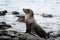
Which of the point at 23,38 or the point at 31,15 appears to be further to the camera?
the point at 31,15

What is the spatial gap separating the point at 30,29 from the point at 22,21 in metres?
5.50

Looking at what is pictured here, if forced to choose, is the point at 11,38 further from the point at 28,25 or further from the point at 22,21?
the point at 22,21

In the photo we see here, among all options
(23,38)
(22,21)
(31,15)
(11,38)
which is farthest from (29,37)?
(22,21)

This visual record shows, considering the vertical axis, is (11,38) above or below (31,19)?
below

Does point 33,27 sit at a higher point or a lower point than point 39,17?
higher

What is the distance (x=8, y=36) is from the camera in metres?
9.38

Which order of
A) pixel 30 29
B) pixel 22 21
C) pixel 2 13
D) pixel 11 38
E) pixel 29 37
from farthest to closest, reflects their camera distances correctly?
pixel 2 13
pixel 22 21
pixel 30 29
pixel 11 38
pixel 29 37

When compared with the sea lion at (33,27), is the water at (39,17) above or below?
below

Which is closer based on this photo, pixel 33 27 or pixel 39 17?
pixel 33 27

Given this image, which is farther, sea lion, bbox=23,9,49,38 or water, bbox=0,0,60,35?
water, bbox=0,0,60,35

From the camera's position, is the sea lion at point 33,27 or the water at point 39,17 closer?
the sea lion at point 33,27

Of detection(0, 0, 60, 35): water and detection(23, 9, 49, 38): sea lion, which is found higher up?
detection(23, 9, 49, 38): sea lion

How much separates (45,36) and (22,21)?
5.99 meters

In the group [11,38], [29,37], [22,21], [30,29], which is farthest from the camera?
[22,21]
